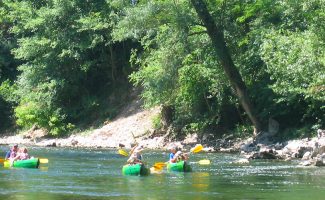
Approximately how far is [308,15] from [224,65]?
179 inches

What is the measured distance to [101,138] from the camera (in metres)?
41.6

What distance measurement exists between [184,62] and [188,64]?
13.2 inches

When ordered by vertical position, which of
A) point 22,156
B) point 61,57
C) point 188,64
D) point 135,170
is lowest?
point 135,170

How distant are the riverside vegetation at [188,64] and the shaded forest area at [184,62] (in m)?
0.06

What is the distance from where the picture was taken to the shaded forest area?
102 ft

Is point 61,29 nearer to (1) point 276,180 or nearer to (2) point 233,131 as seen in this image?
(2) point 233,131

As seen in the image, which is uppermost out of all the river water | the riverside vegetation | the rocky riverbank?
the riverside vegetation

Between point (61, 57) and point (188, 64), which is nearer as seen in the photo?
point (188, 64)

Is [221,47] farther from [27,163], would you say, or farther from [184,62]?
[27,163]

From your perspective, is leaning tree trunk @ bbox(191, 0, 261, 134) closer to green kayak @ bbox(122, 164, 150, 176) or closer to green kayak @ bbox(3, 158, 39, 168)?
green kayak @ bbox(122, 164, 150, 176)

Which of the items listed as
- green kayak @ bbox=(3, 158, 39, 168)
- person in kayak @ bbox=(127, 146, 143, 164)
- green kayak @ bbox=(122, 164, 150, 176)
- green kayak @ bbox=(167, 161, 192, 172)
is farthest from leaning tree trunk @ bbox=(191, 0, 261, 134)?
green kayak @ bbox=(3, 158, 39, 168)

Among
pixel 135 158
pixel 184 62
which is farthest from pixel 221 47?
pixel 135 158

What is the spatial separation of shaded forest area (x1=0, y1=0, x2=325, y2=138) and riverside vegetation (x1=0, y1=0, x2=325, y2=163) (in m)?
0.06

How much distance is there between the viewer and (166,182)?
2203cm
